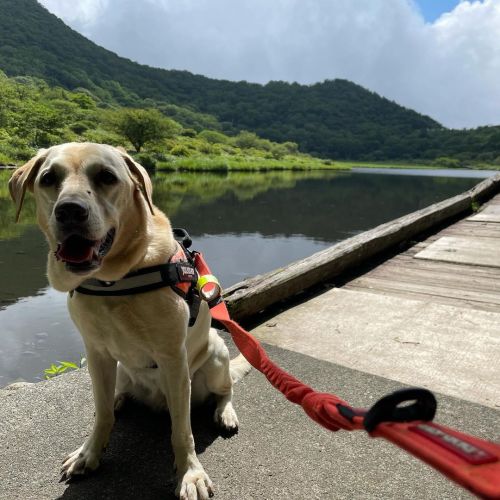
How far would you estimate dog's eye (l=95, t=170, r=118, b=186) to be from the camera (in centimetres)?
189

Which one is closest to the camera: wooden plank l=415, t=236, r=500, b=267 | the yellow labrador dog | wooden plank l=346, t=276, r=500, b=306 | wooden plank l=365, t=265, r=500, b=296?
the yellow labrador dog

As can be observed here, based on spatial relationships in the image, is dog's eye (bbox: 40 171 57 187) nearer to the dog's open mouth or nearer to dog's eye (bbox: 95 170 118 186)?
dog's eye (bbox: 95 170 118 186)

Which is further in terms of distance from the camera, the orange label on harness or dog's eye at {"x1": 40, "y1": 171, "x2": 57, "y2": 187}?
dog's eye at {"x1": 40, "y1": 171, "x2": 57, "y2": 187}

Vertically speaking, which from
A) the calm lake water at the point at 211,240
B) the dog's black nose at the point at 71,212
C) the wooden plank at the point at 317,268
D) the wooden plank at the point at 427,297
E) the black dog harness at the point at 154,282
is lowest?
the calm lake water at the point at 211,240

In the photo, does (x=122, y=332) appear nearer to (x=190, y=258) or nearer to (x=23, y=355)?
(x=190, y=258)

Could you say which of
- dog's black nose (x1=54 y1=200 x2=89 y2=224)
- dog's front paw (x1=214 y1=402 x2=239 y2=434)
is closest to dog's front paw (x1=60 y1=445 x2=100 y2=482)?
dog's front paw (x1=214 y1=402 x2=239 y2=434)

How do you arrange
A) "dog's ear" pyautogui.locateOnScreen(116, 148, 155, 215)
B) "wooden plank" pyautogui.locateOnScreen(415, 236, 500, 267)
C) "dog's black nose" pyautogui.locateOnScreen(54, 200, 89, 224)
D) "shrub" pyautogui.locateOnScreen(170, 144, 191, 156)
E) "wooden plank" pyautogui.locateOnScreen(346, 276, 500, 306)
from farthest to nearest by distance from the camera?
"shrub" pyautogui.locateOnScreen(170, 144, 191, 156) < "wooden plank" pyautogui.locateOnScreen(415, 236, 500, 267) < "wooden plank" pyautogui.locateOnScreen(346, 276, 500, 306) < "dog's ear" pyautogui.locateOnScreen(116, 148, 155, 215) < "dog's black nose" pyautogui.locateOnScreen(54, 200, 89, 224)


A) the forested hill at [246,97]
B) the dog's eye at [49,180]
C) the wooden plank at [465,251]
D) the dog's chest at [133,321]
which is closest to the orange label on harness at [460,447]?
the dog's chest at [133,321]

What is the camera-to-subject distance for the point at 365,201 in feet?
92.7

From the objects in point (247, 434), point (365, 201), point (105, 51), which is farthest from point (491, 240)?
point (105, 51)

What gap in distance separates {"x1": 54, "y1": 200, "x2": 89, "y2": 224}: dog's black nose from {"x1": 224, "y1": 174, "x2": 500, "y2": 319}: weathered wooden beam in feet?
7.47

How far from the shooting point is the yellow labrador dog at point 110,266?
176 cm

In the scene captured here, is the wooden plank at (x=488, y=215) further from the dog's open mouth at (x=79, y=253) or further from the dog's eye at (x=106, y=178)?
the dog's open mouth at (x=79, y=253)

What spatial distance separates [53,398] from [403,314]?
3.44 meters
